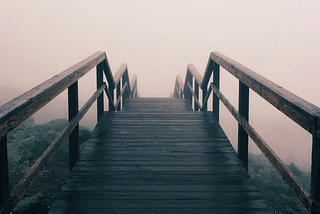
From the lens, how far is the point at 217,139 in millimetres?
2842

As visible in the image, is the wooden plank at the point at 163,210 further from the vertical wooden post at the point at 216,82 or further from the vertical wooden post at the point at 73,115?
the vertical wooden post at the point at 216,82

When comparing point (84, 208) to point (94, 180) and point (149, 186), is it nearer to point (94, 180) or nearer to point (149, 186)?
point (94, 180)

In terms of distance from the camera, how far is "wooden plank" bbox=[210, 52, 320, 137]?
119 cm

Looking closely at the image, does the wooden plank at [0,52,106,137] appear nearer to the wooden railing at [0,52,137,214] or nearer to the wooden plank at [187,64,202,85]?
the wooden railing at [0,52,137,214]

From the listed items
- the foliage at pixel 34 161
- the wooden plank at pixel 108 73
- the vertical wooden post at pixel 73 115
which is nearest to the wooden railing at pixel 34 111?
the vertical wooden post at pixel 73 115

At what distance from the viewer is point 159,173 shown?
225cm

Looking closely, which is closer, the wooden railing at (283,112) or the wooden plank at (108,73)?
the wooden railing at (283,112)

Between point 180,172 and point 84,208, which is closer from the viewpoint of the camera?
point 84,208

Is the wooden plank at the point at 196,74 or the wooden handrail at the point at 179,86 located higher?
Result: the wooden plank at the point at 196,74

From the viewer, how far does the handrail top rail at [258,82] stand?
1.27 metres

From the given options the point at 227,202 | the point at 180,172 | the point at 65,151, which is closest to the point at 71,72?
the point at 180,172

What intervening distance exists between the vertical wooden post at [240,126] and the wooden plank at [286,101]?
0.11m

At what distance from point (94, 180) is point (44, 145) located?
5.67 meters

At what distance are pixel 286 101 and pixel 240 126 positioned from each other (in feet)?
3.35
